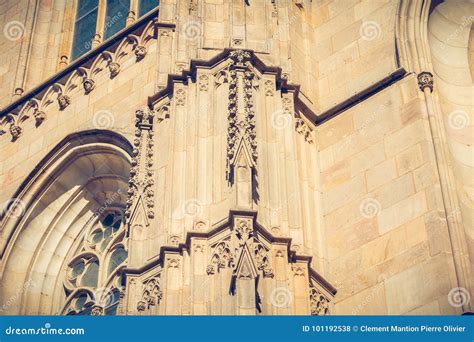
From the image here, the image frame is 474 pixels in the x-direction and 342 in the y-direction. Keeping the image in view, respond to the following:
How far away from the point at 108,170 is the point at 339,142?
203 inches

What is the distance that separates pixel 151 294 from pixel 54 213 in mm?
7109

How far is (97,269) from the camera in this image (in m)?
25.1

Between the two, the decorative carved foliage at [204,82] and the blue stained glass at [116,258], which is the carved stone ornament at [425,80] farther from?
the blue stained glass at [116,258]

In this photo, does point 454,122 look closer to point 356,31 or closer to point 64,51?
point 356,31

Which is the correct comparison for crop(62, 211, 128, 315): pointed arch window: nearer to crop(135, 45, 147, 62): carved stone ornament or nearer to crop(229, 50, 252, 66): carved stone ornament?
crop(135, 45, 147, 62): carved stone ornament

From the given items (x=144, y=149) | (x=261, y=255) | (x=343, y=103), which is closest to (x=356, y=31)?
(x=343, y=103)

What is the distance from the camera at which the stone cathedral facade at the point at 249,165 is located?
63.4 feet

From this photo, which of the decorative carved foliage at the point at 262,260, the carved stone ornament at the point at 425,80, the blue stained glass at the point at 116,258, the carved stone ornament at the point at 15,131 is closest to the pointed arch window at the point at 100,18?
the carved stone ornament at the point at 15,131

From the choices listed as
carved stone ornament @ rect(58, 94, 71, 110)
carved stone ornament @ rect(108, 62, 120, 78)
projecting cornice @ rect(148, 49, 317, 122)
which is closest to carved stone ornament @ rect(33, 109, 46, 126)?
carved stone ornament @ rect(58, 94, 71, 110)

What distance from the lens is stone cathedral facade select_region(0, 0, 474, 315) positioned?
19.3 m

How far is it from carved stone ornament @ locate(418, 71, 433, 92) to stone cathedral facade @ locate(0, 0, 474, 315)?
0.03 m

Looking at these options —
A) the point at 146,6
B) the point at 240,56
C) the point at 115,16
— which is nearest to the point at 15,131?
the point at 115,16

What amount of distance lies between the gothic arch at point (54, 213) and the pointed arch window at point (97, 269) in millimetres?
198

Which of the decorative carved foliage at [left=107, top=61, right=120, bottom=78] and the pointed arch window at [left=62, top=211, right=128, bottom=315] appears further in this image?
the decorative carved foliage at [left=107, top=61, right=120, bottom=78]
